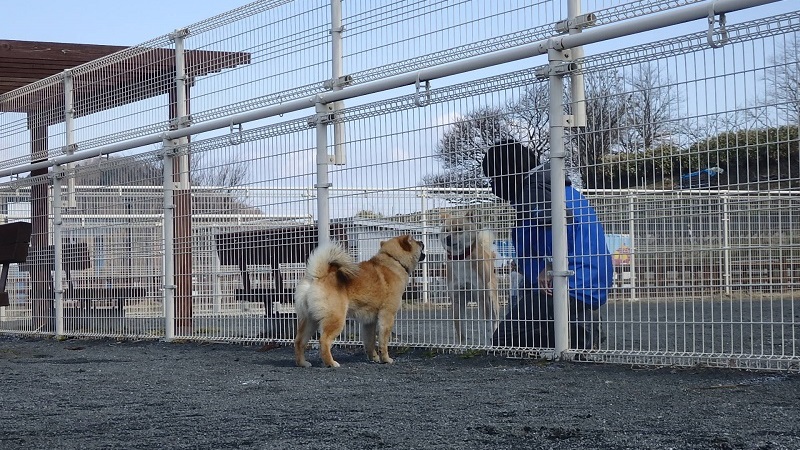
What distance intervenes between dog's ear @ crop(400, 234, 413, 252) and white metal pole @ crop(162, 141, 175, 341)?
3.26m

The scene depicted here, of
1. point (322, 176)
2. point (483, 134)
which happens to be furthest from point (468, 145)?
point (322, 176)

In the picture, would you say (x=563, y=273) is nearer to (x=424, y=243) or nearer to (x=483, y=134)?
(x=483, y=134)

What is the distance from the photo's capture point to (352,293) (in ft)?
24.2

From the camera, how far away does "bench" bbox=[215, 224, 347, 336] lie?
877 centimetres

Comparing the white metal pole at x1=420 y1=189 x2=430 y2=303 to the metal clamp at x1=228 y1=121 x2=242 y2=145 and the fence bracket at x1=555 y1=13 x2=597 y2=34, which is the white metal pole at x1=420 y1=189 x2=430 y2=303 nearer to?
the fence bracket at x1=555 y1=13 x2=597 y2=34

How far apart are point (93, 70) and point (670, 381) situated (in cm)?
769

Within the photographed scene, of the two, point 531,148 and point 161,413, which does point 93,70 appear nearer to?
point 531,148

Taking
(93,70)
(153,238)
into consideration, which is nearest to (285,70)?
(153,238)

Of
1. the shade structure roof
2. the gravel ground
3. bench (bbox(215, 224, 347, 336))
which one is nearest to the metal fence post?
the gravel ground

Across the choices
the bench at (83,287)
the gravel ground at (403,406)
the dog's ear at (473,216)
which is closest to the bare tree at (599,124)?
the dog's ear at (473,216)

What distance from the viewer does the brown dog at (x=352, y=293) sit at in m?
7.20

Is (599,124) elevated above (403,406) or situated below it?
above

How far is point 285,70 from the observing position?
8.84m

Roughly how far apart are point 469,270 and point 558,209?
3.12 ft
